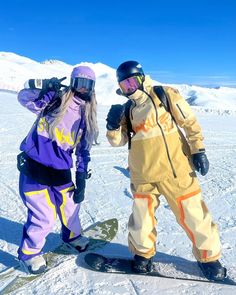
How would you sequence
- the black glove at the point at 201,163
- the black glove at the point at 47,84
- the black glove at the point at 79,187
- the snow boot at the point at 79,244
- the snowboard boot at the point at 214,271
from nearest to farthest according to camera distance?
the black glove at the point at 201,163 < the snowboard boot at the point at 214,271 < the black glove at the point at 47,84 < the black glove at the point at 79,187 < the snow boot at the point at 79,244

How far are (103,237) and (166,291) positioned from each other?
108 cm

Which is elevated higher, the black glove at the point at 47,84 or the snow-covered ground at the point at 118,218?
the black glove at the point at 47,84

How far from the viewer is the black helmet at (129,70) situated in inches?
115

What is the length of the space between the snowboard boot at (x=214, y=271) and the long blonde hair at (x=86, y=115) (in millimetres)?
1365

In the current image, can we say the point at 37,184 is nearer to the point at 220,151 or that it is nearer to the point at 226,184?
the point at 226,184

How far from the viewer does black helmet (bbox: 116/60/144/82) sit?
2.92m

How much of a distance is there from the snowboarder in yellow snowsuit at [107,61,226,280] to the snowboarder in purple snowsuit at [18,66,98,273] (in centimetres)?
30

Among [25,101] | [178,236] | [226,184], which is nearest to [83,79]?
[25,101]

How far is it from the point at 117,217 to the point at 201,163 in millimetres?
1784

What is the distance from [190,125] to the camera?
2904 mm

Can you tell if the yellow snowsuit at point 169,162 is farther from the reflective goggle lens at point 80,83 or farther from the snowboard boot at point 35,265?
the snowboard boot at point 35,265

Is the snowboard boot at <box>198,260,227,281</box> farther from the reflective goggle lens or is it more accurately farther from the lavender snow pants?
the reflective goggle lens

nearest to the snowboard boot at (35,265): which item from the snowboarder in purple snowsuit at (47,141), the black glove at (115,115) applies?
the snowboarder in purple snowsuit at (47,141)

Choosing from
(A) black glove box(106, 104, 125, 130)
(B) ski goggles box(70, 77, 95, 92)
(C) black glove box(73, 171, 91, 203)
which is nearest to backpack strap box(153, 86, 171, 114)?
(A) black glove box(106, 104, 125, 130)
